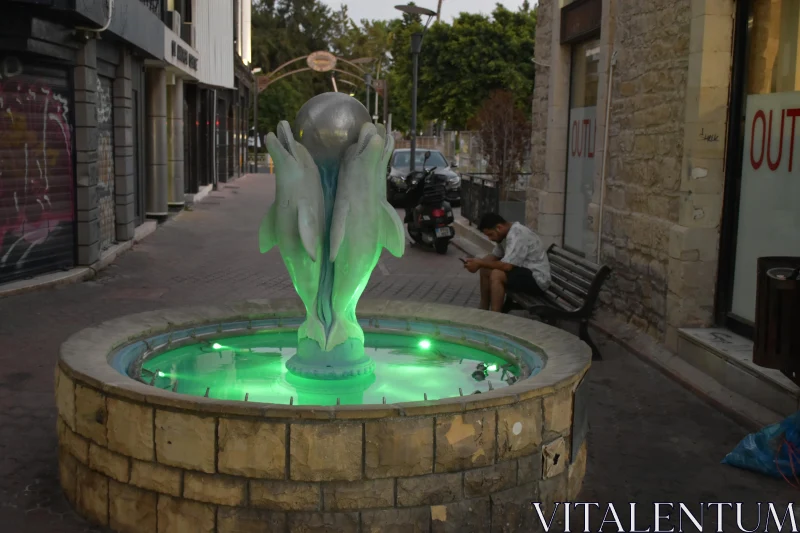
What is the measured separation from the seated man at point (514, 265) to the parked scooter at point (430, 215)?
257 inches

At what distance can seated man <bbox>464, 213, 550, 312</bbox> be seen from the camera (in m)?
8.80

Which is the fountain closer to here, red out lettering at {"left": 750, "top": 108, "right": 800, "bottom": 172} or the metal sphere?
the metal sphere

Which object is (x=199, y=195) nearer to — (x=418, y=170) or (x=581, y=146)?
(x=418, y=170)

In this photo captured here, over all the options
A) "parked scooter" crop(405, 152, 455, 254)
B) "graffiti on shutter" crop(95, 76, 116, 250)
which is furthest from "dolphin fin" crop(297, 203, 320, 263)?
"parked scooter" crop(405, 152, 455, 254)

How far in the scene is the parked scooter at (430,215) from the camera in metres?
15.6

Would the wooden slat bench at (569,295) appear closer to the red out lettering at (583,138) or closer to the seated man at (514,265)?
the seated man at (514,265)

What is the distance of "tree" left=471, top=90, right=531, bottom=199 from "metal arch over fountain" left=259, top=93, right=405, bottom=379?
49.3ft

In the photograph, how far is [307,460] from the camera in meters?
4.13

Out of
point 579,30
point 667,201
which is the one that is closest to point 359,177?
point 667,201

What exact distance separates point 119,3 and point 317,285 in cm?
831

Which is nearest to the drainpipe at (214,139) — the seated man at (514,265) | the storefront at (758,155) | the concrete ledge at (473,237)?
the concrete ledge at (473,237)

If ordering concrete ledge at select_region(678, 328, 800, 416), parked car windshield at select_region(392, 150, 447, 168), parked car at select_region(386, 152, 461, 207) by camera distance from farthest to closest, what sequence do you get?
parked car windshield at select_region(392, 150, 447, 168) < parked car at select_region(386, 152, 461, 207) < concrete ledge at select_region(678, 328, 800, 416)

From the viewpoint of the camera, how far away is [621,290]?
30.1ft
